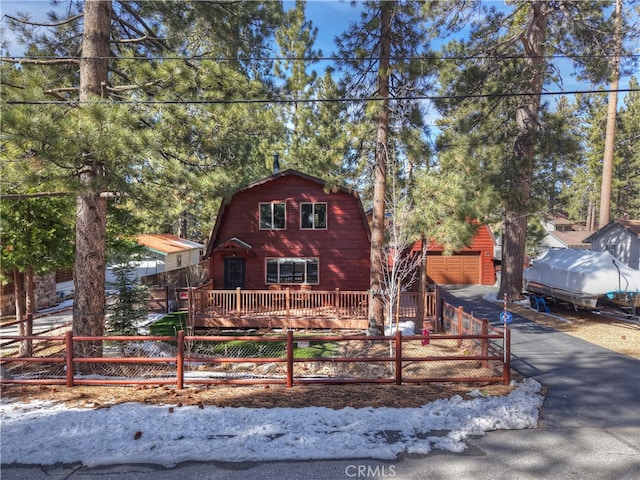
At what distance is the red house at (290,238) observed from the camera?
54.9ft

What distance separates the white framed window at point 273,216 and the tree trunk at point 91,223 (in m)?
9.10

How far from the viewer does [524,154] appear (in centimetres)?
1593

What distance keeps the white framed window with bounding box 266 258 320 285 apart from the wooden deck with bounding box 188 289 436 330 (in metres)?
1.85

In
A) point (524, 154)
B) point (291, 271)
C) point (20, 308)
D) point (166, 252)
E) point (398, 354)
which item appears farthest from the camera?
point (166, 252)

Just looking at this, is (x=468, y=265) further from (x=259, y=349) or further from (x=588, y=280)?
(x=259, y=349)

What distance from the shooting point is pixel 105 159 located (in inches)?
252

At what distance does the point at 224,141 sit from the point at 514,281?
15925mm

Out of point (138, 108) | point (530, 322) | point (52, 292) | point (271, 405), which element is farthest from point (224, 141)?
point (52, 292)

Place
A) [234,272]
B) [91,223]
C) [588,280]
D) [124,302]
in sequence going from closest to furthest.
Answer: [91,223] < [124,302] < [588,280] < [234,272]

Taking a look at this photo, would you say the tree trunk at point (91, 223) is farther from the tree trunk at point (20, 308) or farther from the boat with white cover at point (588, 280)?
the boat with white cover at point (588, 280)

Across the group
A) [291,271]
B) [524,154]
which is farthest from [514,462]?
[524,154]

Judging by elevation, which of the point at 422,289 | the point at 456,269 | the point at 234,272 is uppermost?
the point at 234,272

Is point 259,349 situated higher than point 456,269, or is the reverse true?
point 456,269

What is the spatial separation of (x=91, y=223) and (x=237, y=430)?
5.30 metres
